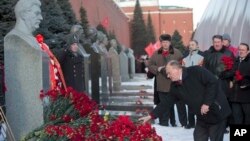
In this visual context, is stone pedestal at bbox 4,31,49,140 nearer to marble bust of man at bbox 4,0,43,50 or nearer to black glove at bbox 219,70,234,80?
marble bust of man at bbox 4,0,43,50

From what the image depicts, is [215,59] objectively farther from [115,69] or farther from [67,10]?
[67,10]

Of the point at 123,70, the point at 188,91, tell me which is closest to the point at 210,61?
the point at 188,91

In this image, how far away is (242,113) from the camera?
8648 millimetres

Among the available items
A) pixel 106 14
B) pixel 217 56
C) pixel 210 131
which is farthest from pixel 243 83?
pixel 106 14

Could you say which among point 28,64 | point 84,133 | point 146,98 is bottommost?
point 146,98

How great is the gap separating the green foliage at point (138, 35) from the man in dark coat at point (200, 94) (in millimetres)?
66407

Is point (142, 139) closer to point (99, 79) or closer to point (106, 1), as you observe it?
point (99, 79)

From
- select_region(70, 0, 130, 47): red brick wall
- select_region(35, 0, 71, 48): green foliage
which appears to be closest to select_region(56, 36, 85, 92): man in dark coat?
select_region(35, 0, 71, 48): green foliage

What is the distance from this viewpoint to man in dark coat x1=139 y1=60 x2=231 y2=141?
6316mm

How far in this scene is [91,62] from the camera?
12.9 m

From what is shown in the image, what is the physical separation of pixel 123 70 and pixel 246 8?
10061 mm

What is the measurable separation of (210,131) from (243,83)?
6.51 feet

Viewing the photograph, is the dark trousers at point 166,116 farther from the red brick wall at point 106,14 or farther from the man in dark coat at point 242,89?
the red brick wall at point 106,14

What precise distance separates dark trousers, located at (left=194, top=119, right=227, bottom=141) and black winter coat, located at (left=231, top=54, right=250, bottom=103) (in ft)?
6.07
